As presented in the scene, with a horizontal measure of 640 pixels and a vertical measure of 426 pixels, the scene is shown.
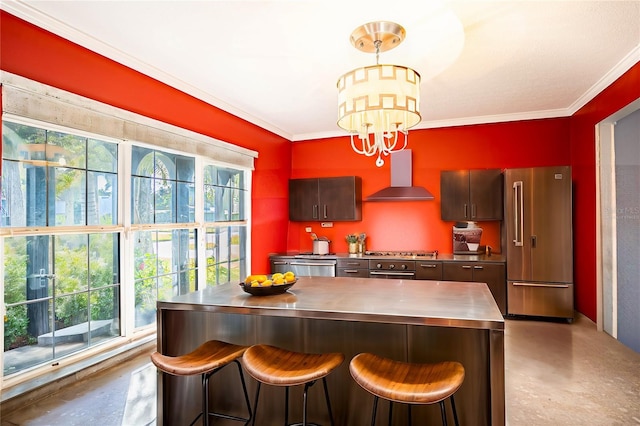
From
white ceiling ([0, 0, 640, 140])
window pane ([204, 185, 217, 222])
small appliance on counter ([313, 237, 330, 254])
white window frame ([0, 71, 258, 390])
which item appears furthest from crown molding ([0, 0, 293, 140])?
small appliance on counter ([313, 237, 330, 254])

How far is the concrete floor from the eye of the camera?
2.43m

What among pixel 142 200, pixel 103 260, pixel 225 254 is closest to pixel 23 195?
pixel 103 260

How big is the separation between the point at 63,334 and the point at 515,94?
4909 millimetres

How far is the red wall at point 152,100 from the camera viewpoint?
2480mm

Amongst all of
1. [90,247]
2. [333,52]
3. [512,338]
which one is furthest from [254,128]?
[512,338]

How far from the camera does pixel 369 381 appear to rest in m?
1.71

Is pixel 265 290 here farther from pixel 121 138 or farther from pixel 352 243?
pixel 352 243

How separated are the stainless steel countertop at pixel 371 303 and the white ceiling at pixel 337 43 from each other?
1.83 metres

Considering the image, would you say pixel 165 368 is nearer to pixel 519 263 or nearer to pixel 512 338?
pixel 512 338

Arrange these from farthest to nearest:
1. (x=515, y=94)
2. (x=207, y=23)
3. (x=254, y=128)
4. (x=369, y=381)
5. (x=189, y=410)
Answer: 1. (x=254, y=128)
2. (x=515, y=94)
3. (x=207, y=23)
4. (x=189, y=410)
5. (x=369, y=381)

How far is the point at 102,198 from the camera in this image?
316cm

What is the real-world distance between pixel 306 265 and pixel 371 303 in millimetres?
3222

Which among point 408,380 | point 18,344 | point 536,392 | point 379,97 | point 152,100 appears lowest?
point 536,392

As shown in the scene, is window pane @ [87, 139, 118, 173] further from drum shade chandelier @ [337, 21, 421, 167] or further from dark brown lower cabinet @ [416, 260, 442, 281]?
dark brown lower cabinet @ [416, 260, 442, 281]
